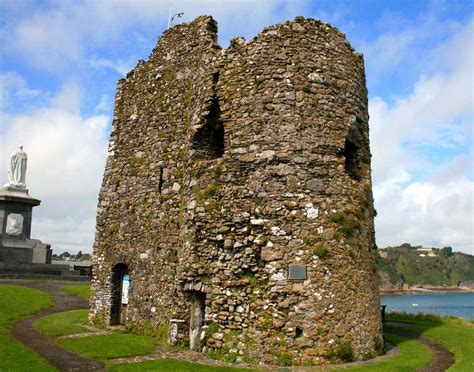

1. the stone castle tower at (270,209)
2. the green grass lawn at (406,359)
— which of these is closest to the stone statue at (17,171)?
the stone castle tower at (270,209)

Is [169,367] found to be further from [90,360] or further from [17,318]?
[17,318]

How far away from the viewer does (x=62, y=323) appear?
1521cm

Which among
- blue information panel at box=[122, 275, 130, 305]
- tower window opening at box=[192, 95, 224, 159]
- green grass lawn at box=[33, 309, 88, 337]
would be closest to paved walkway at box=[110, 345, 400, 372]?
green grass lawn at box=[33, 309, 88, 337]

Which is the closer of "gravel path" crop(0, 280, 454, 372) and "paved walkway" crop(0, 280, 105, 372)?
"paved walkway" crop(0, 280, 105, 372)

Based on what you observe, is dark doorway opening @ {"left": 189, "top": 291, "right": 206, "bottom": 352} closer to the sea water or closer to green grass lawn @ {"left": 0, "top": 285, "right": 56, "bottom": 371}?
green grass lawn @ {"left": 0, "top": 285, "right": 56, "bottom": 371}

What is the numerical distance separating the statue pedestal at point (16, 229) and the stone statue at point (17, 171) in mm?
1207

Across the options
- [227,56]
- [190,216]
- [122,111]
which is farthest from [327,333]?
[122,111]

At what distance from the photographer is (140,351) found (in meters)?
11.1

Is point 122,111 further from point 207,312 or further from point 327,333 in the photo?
point 327,333

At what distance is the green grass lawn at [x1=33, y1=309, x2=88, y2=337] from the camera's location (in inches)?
537

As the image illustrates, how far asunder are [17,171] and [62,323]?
2345cm


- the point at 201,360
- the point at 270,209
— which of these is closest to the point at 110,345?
the point at 201,360

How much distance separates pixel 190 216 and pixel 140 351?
12.3ft

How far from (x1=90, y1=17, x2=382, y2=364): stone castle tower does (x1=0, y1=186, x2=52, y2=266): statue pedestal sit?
21.0 meters
